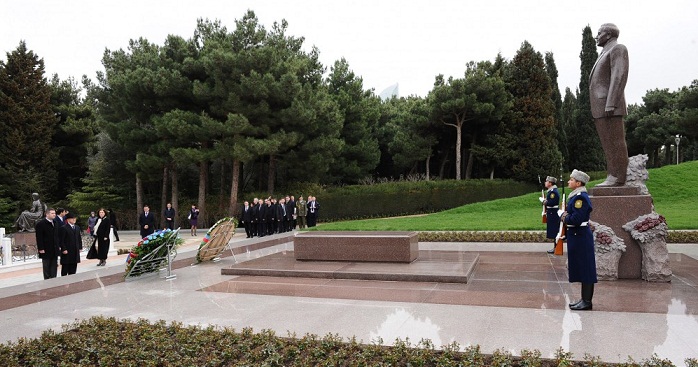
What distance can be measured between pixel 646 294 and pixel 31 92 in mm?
35231

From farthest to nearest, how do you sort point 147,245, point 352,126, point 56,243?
point 352,126
point 56,243
point 147,245

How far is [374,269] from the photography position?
8234 millimetres

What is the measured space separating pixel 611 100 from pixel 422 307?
448cm

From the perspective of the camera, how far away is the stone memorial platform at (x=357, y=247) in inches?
344

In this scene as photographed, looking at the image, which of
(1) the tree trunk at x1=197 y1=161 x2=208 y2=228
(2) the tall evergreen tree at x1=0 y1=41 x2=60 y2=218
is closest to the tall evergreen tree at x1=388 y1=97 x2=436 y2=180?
(1) the tree trunk at x1=197 y1=161 x2=208 y2=228

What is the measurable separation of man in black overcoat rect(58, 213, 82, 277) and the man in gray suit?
10.3 meters

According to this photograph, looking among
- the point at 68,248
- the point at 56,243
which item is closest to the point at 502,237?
the point at 68,248

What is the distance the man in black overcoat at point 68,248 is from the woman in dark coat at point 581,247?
30.3ft

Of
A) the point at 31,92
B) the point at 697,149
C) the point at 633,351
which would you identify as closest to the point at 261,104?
the point at 31,92

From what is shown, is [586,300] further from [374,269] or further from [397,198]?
[397,198]

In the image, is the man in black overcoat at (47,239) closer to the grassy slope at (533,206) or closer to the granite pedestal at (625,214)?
the granite pedestal at (625,214)

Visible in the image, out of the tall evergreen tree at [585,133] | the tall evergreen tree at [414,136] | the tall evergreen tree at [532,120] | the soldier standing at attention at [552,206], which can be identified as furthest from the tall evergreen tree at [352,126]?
the soldier standing at attention at [552,206]

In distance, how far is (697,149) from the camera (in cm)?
4650

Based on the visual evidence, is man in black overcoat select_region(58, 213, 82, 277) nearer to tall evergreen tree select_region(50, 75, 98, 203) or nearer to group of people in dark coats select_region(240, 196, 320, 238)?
group of people in dark coats select_region(240, 196, 320, 238)
